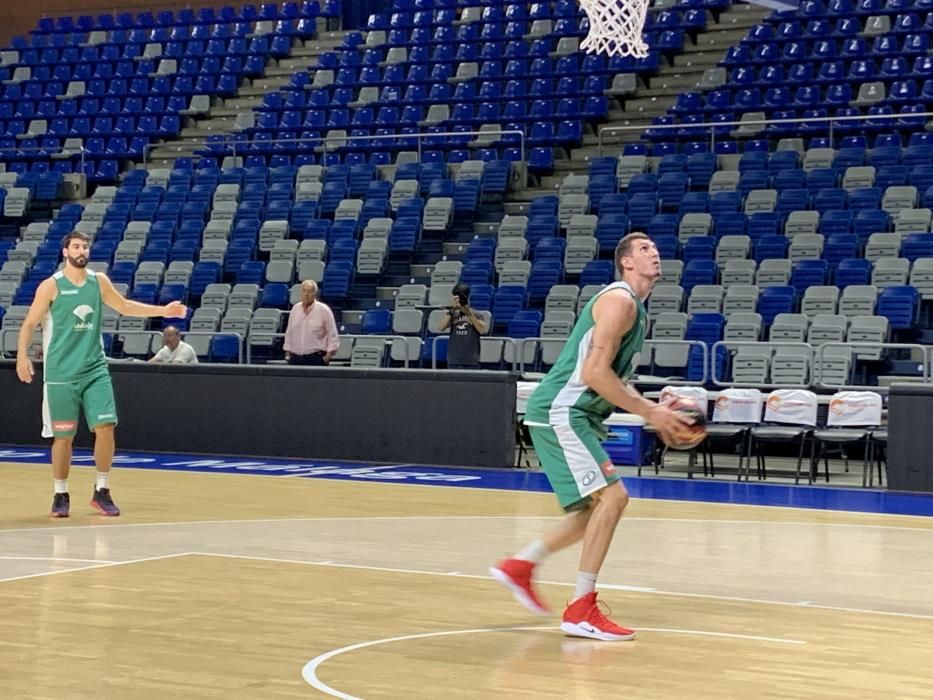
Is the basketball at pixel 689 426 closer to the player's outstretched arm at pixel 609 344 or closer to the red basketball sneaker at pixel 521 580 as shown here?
the player's outstretched arm at pixel 609 344

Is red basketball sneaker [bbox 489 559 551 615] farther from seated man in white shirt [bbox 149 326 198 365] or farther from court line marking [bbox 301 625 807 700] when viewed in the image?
seated man in white shirt [bbox 149 326 198 365]

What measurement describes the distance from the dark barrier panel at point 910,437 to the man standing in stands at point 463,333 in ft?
16.1

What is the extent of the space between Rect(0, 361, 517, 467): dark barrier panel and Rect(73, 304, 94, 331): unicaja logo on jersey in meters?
5.24

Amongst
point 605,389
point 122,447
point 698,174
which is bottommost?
point 122,447

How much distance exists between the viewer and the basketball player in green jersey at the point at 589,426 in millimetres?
6816

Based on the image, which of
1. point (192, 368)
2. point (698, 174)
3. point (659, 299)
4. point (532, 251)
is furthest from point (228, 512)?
point (698, 174)

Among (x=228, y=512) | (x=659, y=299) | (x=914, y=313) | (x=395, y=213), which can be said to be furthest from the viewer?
(x=395, y=213)

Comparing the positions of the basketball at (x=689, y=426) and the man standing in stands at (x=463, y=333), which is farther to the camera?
the man standing in stands at (x=463, y=333)

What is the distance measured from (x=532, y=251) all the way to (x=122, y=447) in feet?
20.4

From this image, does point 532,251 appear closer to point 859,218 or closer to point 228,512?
point 859,218

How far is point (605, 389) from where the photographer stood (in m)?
6.78

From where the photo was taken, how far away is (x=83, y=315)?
1119cm

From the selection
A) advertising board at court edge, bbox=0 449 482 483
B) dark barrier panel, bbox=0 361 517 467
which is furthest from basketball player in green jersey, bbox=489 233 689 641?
dark barrier panel, bbox=0 361 517 467

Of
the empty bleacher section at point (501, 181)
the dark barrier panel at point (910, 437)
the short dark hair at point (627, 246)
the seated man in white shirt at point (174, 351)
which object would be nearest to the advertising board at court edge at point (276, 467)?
the seated man in white shirt at point (174, 351)
